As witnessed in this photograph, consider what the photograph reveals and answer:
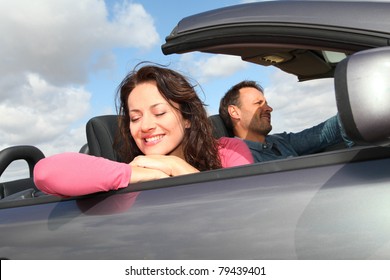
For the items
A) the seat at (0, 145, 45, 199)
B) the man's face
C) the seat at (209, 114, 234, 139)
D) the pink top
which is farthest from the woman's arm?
the man's face

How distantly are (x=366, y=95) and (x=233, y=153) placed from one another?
4.10 ft

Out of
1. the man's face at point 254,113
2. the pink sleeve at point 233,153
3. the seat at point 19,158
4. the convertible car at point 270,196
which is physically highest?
the man's face at point 254,113

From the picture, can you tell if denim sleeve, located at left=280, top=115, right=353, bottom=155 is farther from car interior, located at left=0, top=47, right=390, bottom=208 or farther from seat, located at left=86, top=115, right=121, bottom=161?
car interior, located at left=0, top=47, right=390, bottom=208

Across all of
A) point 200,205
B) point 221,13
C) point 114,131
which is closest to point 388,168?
point 200,205

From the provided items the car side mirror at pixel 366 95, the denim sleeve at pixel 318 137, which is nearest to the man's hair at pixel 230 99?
the denim sleeve at pixel 318 137

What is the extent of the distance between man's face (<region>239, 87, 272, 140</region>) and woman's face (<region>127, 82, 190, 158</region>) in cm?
118

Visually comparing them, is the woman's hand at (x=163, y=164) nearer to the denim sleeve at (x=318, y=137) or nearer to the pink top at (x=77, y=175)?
the pink top at (x=77, y=175)

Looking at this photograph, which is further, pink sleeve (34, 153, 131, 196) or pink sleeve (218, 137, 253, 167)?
pink sleeve (218, 137, 253, 167)

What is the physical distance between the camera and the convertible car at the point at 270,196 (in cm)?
92

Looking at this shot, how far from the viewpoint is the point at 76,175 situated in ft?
4.34

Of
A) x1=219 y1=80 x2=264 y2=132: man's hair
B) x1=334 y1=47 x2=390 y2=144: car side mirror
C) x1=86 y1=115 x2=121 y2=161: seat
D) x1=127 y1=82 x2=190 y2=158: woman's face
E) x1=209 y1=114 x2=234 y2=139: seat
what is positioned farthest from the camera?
x1=219 y1=80 x2=264 y2=132: man's hair

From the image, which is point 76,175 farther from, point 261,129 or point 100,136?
point 261,129

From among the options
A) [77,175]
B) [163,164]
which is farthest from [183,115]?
[77,175]

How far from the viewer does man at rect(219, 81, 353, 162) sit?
9.70ft
